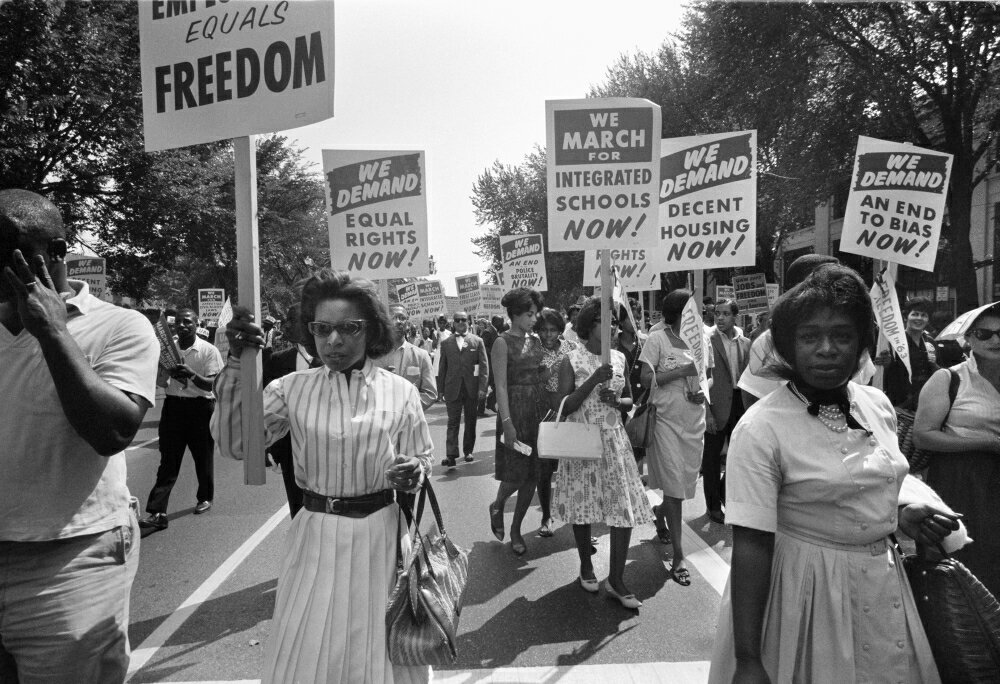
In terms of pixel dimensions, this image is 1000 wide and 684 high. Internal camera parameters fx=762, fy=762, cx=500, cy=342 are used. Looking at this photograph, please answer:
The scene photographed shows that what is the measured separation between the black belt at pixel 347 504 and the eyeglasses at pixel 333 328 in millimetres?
586

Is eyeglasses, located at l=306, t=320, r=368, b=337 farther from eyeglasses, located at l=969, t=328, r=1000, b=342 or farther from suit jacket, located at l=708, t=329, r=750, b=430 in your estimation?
suit jacket, located at l=708, t=329, r=750, b=430

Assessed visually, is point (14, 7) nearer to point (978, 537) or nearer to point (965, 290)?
point (978, 537)

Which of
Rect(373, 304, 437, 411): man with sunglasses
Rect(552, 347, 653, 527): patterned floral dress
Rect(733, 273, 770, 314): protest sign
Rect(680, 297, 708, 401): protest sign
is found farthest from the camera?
Rect(733, 273, 770, 314): protest sign

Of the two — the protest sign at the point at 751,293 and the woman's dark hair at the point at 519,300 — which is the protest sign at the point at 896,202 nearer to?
the woman's dark hair at the point at 519,300

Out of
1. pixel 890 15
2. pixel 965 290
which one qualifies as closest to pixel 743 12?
pixel 890 15

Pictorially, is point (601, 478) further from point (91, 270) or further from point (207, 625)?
point (91, 270)

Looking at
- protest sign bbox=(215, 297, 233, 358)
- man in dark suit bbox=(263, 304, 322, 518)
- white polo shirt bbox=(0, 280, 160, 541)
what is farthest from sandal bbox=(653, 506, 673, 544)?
white polo shirt bbox=(0, 280, 160, 541)

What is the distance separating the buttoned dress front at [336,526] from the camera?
2557 millimetres

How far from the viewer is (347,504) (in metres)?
2.71

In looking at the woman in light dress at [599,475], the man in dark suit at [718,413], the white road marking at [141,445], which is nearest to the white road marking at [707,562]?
the man in dark suit at [718,413]

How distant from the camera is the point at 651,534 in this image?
21.4ft

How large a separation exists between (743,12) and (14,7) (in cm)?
1669

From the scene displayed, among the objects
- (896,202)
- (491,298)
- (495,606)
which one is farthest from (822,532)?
(491,298)

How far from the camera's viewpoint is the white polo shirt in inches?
86.7
